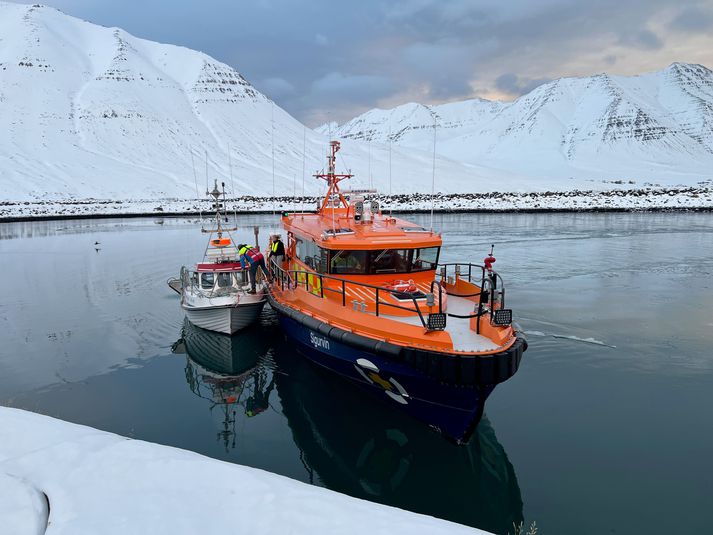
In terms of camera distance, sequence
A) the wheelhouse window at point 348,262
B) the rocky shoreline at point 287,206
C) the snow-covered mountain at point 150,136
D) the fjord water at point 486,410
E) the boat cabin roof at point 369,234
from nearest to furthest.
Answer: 1. the fjord water at point 486,410
2. the boat cabin roof at point 369,234
3. the wheelhouse window at point 348,262
4. the rocky shoreline at point 287,206
5. the snow-covered mountain at point 150,136

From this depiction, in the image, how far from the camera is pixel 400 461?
7793 mm

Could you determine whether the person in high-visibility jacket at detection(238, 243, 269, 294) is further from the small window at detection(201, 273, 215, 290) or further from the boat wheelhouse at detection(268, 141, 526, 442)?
the boat wheelhouse at detection(268, 141, 526, 442)

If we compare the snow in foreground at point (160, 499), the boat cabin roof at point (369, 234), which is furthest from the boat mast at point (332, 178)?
the snow in foreground at point (160, 499)

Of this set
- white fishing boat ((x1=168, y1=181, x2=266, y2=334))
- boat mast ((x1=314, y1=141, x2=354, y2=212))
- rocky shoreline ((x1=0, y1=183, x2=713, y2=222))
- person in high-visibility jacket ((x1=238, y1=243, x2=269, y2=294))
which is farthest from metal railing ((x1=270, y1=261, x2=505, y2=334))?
rocky shoreline ((x1=0, y1=183, x2=713, y2=222))

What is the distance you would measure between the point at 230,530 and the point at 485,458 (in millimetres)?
5001

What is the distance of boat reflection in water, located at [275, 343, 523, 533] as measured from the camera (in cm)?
682

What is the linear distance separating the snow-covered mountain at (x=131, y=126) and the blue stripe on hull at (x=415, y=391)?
61.5m

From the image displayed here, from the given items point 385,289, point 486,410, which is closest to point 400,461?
point 486,410

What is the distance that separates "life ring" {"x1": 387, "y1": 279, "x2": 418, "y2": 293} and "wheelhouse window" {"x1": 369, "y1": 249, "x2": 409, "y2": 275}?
329mm

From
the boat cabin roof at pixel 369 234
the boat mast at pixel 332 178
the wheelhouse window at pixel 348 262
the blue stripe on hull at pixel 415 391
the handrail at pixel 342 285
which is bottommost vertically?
the blue stripe on hull at pixel 415 391

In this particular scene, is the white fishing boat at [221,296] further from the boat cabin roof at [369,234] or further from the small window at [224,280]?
the boat cabin roof at [369,234]

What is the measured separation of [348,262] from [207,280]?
19.0 ft

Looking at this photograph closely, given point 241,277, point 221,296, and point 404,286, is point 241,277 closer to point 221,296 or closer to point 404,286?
point 221,296

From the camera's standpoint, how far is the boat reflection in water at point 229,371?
970 centimetres
